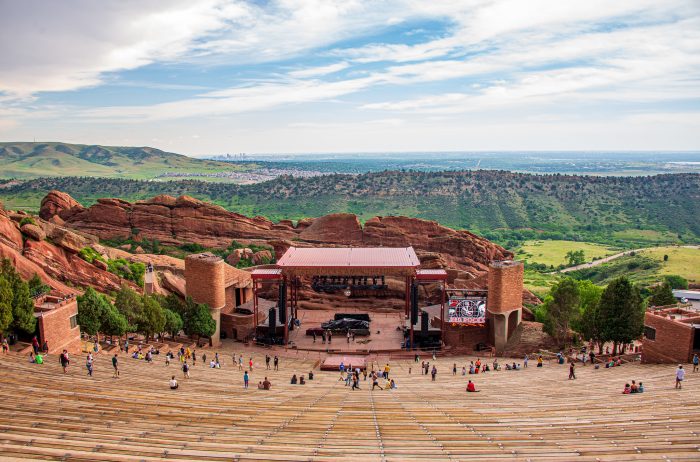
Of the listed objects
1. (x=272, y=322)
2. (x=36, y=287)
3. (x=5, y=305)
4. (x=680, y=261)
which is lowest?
(x=680, y=261)

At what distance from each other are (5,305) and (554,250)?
11853 cm

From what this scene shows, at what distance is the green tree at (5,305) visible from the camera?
1225 inches

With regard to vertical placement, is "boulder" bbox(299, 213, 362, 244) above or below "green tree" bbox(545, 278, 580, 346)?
above

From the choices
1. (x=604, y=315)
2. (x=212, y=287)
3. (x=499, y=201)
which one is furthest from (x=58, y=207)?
(x=499, y=201)

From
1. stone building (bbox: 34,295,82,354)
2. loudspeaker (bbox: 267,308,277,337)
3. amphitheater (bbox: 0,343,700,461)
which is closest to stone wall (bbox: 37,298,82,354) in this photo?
stone building (bbox: 34,295,82,354)

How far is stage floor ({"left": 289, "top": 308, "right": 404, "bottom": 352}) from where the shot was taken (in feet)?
161

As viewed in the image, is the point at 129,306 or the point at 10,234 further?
the point at 10,234

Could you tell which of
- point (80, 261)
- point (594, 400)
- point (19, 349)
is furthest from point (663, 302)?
point (80, 261)

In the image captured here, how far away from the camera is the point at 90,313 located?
38188 millimetres

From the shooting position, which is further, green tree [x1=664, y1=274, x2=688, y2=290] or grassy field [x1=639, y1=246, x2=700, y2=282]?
grassy field [x1=639, y1=246, x2=700, y2=282]

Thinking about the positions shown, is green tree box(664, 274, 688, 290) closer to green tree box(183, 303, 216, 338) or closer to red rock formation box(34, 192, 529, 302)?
red rock formation box(34, 192, 529, 302)

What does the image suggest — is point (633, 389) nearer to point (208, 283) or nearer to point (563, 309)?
point (563, 309)

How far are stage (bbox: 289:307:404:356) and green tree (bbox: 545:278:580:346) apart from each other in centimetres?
1310

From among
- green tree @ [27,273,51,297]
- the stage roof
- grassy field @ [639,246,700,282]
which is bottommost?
grassy field @ [639,246,700,282]
